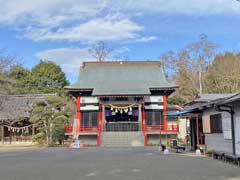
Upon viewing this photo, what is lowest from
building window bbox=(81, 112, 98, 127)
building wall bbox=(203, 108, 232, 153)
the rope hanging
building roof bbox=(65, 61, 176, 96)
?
building wall bbox=(203, 108, 232, 153)

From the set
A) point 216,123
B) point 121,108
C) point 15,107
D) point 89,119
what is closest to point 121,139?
point 121,108

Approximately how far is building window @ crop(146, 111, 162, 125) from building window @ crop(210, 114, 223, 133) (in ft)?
44.7

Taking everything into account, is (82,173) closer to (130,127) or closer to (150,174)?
(150,174)

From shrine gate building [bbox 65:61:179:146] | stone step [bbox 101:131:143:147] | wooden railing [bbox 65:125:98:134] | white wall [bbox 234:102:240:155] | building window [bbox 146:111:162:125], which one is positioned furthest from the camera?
building window [bbox 146:111:162:125]

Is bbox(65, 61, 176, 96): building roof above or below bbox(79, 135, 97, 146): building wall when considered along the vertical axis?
above

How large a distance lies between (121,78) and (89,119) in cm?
552

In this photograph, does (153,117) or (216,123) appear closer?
(216,123)

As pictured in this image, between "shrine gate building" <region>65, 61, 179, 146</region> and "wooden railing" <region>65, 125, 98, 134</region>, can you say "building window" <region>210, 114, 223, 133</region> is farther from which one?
"wooden railing" <region>65, 125, 98, 134</region>

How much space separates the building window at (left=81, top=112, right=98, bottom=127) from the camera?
29.5 meters

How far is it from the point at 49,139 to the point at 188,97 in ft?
62.8

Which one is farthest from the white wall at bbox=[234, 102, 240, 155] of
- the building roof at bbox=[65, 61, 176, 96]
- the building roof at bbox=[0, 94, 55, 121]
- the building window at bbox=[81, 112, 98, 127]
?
the building roof at bbox=[0, 94, 55, 121]

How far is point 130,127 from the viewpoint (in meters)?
29.3

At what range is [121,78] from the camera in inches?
1294

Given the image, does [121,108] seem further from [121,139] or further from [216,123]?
[216,123]
